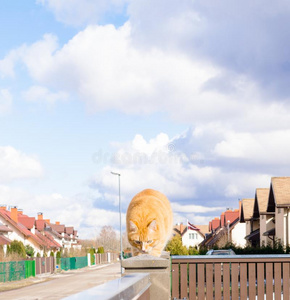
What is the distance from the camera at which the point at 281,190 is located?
35.5m

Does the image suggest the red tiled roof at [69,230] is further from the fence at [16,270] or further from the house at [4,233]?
the fence at [16,270]

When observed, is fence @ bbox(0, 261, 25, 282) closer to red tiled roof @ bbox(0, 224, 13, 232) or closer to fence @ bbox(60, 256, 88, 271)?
fence @ bbox(60, 256, 88, 271)

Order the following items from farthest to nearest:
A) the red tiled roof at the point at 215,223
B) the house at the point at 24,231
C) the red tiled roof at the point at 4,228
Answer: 1. the red tiled roof at the point at 215,223
2. the house at the point at 24,231
3. the red tiled roof at the point at 4,228

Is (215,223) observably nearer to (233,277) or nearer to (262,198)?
(262,198)

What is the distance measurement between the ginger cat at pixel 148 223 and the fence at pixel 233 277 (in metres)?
1.23

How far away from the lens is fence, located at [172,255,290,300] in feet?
30.0

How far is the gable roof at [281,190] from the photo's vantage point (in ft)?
111

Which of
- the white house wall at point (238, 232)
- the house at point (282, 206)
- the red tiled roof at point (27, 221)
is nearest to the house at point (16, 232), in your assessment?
the red tiled roof at point (27, 221)

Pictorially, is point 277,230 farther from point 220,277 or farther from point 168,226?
point 220,277

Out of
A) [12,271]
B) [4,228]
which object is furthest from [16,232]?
[12,271]

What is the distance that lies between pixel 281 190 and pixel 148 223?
26.1m

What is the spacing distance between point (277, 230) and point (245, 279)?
93.8 feet

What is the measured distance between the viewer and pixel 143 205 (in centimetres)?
1227

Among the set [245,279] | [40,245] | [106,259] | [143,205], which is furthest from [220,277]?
[106,259]
